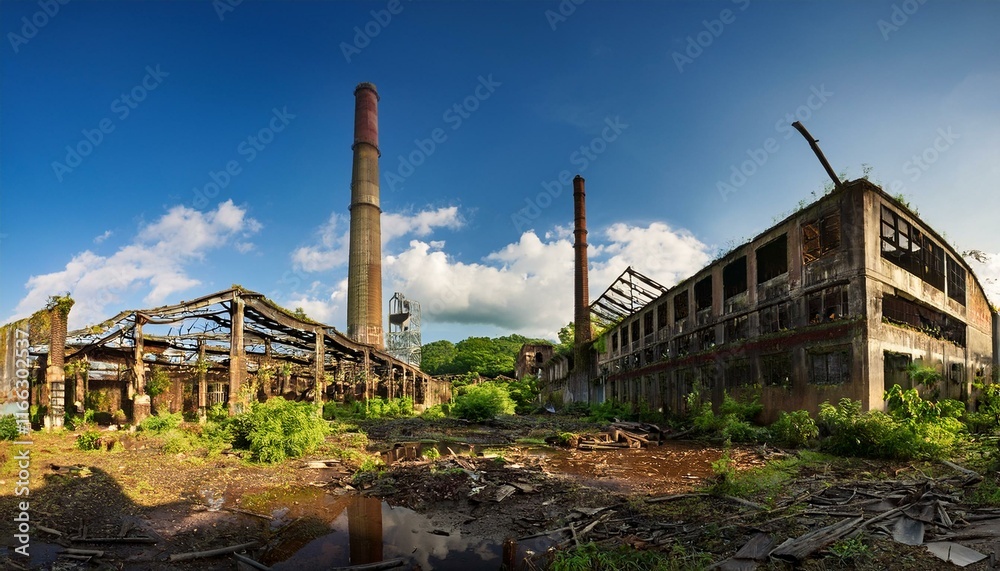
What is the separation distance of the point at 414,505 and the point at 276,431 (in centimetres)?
626

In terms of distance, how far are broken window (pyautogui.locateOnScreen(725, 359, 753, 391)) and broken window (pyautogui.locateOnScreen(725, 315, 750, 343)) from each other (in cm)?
102

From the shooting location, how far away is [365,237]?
42.7 meters

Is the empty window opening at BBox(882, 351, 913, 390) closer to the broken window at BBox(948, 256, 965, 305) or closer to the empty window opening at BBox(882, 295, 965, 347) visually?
the empty window opening at BBox(882, 295, 965, 347)

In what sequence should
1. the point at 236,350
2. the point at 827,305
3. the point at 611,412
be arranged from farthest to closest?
the point at 611,412 → the point at 236,350 → the point at 827,305

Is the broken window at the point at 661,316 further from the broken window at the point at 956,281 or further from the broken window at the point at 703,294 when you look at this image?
the broken window at the point at 956,281

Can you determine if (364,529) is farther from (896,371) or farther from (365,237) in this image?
(365,237)

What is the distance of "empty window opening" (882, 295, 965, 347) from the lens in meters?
17.6

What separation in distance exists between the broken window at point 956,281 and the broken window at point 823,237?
8.09 meters

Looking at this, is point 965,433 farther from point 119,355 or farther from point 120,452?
point 119,355

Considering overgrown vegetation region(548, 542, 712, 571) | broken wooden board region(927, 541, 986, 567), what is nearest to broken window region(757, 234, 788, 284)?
broken wooden board region(927, 541, 986, 567)

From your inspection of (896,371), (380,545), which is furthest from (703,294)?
(380,545)

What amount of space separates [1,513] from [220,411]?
11271mm

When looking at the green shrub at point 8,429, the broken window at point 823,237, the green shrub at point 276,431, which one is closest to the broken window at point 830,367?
the broken window at point 823,237

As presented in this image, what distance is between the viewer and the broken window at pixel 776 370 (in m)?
18.7
